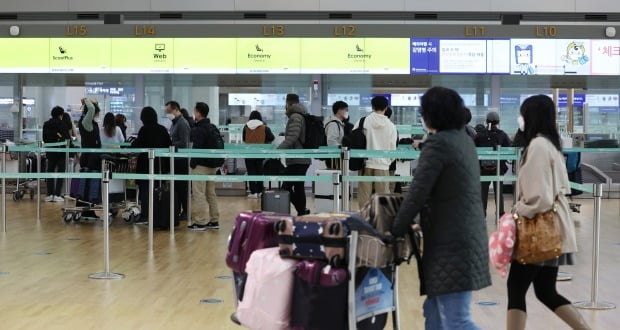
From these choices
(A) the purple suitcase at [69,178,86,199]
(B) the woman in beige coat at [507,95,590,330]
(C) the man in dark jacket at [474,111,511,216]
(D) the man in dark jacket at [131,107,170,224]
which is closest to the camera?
(B) the woman in beige coat at [507,95,590,330]

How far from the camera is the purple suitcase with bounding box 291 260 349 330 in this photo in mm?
4008

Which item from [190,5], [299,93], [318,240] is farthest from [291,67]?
[318,240]

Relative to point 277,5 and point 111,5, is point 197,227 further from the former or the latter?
point 111,5

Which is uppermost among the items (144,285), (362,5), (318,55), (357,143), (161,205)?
(362,5)

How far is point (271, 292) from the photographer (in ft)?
13.4

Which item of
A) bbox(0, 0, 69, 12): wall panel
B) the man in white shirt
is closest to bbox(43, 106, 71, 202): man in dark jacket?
bbox(0, 0, 69, 12): wall panel

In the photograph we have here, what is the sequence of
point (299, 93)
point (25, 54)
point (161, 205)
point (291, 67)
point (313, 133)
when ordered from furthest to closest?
Answer: point (299, 93), point (25, 54), point (291, 67), point (161, 205), point (313, 133)

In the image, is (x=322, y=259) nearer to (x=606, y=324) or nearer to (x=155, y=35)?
(x=606, y=324)

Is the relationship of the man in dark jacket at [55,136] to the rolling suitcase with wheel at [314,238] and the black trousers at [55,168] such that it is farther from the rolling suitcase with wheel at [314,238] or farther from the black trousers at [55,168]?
the rolling suitcase with wheel at [314,238]

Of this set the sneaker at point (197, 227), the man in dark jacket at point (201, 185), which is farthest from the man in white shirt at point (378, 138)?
the sneaker at point (197, 227)

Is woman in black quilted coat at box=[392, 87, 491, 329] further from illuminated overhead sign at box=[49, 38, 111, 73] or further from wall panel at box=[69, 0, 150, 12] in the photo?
illuminated overhead sign at box=[49, 38, 111, 73]

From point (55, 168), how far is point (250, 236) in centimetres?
1129

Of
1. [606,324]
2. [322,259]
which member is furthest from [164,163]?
[322,259]

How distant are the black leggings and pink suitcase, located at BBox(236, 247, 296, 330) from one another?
140 centimetres
